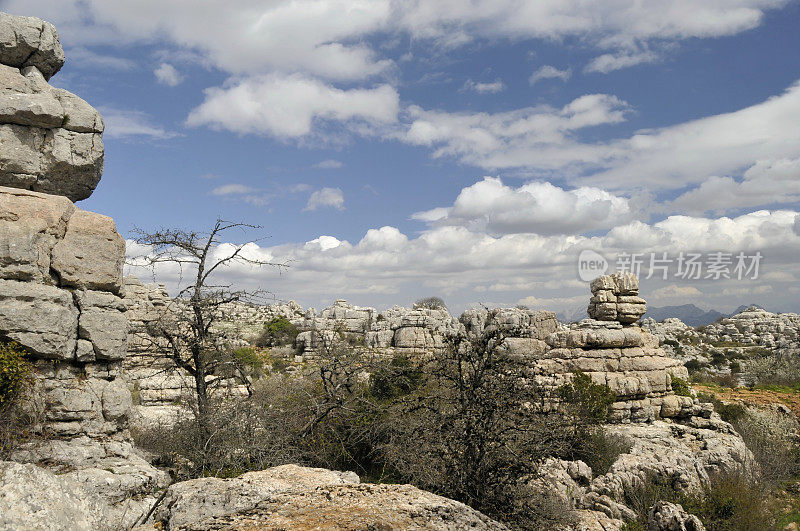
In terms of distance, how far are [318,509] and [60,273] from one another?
5.90m

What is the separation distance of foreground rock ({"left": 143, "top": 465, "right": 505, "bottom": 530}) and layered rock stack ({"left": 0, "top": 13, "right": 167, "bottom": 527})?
2.01 metres

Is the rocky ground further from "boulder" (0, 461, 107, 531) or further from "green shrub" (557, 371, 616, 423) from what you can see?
"green shrub" (557, 371, 616, 423)

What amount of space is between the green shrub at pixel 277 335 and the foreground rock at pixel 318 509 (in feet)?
104

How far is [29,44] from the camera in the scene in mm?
7859

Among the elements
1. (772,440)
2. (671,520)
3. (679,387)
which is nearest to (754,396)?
(679,387)

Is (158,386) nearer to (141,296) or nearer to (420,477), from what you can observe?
(141,296)

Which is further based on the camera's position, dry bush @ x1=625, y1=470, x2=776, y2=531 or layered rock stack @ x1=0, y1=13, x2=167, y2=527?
dry bush @ x1=625, y1=470, x2=776, y2=531

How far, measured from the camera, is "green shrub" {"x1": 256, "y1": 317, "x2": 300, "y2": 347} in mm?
36184

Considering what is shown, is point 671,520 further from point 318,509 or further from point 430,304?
point 430,304

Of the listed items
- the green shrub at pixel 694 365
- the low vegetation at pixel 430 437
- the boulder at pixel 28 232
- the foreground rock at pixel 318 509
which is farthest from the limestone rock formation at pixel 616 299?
the boulder at pixel 28 232

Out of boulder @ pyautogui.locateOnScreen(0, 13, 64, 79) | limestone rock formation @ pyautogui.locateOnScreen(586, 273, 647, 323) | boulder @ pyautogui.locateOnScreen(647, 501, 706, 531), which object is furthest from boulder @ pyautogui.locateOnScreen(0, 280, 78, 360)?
limestone rock formation @ pyautogui.locateOnScreen(586, 273, 647, 323)

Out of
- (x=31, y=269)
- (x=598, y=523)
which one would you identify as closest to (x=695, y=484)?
(x=598, y=523)

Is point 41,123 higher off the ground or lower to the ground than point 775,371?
higher

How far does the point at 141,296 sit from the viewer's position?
23797 millimetres
